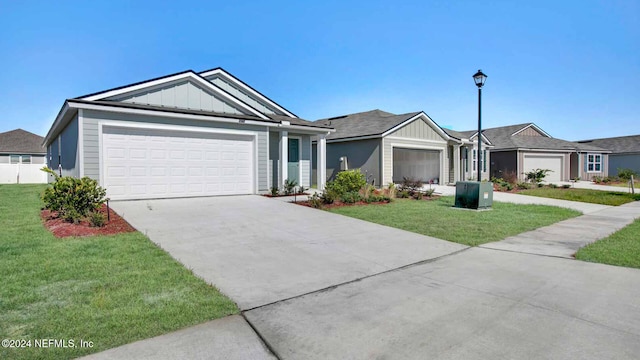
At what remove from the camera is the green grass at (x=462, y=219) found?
24.1 feet

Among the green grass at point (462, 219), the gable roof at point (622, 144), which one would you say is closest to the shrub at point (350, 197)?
the green grass at point (462, 219)

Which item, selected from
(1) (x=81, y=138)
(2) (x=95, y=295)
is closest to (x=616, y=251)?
(2) (x=95, y=295)

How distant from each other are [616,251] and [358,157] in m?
14.9

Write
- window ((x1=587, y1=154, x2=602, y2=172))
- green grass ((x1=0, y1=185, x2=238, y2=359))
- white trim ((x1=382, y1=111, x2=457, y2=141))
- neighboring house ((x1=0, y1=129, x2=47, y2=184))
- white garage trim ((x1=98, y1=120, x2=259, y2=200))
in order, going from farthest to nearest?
1. window ((x1=587, y1=154, x2=602, y2=172))
2. neighboring house ((x1=0, y1=129, x2=47, y2=184))
3. white trim ((x1=382, y1=111, x2=457, y2=141))
4. white garage trim ((x1=98, y1=120, x2=259, y2=200))
5. green grass ((x1=0, y1=185, x2=238, y2=359))

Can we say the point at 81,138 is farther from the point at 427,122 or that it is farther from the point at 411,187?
the point at 427,122

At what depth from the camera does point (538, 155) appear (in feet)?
89.9

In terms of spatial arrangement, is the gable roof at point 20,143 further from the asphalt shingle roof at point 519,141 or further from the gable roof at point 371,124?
the asphalt shingle roof at point 519,141

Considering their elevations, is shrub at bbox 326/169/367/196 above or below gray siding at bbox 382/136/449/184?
below

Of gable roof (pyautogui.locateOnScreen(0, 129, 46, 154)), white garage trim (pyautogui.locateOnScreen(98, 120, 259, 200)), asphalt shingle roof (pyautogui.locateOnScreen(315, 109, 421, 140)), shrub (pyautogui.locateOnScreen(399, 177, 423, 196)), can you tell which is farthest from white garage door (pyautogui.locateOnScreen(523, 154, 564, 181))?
gable roof (pyautogui.locateOnScreen(0, 129, 46, 154))

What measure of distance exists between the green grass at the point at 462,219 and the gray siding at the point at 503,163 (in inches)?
636

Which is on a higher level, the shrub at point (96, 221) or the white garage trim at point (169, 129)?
the white garage trim at point (169, 129)

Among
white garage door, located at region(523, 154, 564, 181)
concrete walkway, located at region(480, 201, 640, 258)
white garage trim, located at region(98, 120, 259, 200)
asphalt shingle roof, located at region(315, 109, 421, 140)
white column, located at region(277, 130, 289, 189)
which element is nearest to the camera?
concrete walkway, located at region(480, 201, 640, 258)

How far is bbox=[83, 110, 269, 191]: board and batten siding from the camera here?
10.2 m

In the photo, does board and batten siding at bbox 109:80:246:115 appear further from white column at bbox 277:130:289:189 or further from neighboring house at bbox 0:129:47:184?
neighboring house at bbox 0:129:47:184
